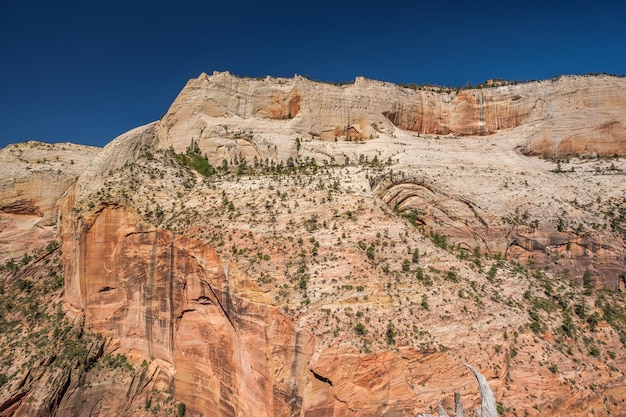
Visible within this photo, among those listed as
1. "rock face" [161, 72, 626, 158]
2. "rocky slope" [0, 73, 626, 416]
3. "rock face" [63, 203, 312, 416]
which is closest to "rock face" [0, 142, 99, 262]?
"rocky slope" [0, 73, 626, 416]

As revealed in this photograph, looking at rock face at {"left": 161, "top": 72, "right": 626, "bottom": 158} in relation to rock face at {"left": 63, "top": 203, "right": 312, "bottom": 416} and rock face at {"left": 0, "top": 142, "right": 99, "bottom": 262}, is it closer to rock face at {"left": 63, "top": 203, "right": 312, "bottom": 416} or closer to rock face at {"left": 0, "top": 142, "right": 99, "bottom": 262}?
rock face at {"left": 0, "top": 142, "right": 99, "bottom": 262}

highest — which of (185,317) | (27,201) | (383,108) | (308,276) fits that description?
(383,108)

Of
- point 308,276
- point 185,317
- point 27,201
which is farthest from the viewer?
point 27,201

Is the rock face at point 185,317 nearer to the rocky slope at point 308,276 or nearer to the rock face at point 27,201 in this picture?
the rocky slope at point 308,276

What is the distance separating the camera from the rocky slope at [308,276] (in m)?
15.8

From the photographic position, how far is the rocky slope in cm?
1584

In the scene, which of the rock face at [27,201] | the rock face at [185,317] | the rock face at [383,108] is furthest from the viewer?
the rock face at [383,108]

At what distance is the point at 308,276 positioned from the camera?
17531mm

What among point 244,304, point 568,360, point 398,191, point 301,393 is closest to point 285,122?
point 398,191

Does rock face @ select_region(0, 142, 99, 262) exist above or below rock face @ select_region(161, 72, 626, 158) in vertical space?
below

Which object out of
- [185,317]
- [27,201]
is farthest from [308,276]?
[27,201]

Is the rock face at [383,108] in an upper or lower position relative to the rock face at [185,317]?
upper


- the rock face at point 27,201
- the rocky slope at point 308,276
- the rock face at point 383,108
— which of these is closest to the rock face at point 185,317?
the rocky slope at point 308,276

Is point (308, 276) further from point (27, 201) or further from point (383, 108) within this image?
point (27, 201)
